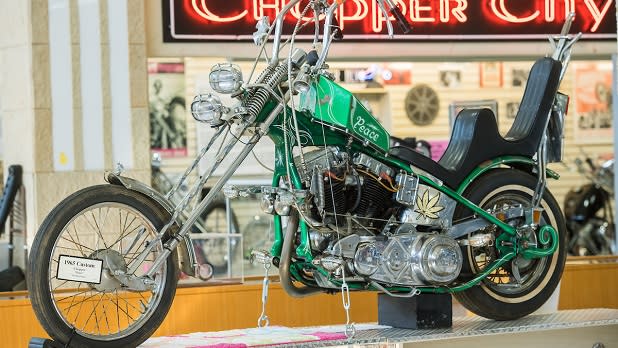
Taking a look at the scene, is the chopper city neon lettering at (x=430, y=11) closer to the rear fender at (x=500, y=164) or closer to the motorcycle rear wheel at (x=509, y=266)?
the rear fender at (x=500, y=164)

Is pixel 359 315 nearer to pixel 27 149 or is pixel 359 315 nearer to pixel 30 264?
pixel 27 149

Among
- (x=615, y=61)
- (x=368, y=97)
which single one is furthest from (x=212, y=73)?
(x=368, y=97)

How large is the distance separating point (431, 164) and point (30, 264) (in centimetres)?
166

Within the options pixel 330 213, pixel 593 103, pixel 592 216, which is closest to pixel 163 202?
pixel 330 213

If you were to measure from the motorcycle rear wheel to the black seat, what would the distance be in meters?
0.10

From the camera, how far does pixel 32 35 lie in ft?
24.0

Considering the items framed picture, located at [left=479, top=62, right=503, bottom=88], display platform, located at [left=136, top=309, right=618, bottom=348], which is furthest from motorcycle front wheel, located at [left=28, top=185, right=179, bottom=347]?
framed picture, located at [left=479, top=62, right=503, bottom=88]

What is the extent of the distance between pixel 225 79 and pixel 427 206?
39.5 inches

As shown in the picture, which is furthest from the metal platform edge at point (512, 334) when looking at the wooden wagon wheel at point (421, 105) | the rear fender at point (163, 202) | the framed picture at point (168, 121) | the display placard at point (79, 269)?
the wooden wagon wheel at point (421, 105)

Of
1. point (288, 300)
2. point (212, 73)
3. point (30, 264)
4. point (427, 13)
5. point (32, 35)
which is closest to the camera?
point (30, 264)

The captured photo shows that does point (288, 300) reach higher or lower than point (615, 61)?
lower

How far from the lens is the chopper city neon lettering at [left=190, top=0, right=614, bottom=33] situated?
7.55 meters

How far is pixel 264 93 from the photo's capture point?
161 inches

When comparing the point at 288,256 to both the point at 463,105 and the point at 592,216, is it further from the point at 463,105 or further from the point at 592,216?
the point at 592,216
